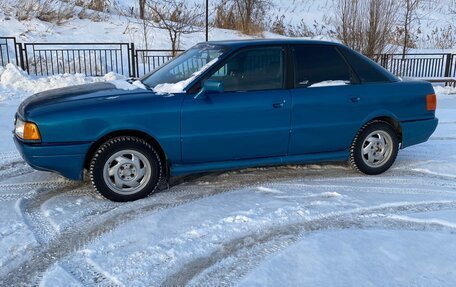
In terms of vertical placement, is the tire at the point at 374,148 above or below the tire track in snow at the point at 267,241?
above

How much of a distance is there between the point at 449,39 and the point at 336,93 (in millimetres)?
23170

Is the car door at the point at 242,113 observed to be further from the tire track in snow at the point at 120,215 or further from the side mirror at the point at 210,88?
the tire track in snow at the point at 120,215

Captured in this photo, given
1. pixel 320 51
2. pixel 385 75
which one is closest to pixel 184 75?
pixel 320 51

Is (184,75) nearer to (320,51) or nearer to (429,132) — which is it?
(320,51)

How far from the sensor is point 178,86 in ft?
15.1

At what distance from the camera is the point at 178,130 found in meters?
4.46

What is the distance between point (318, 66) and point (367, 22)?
9.63 metres

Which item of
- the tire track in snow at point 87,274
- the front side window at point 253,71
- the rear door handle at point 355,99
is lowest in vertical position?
the tire track in snow at point 87,274

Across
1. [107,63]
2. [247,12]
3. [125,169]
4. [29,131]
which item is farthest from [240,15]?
[29,131]

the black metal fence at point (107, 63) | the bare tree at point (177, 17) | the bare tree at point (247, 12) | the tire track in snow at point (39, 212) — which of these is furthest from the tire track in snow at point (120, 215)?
the bare tree at point (247, 12)

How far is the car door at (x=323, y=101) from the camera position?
488cm

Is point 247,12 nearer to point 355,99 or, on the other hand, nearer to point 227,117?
point 355,99

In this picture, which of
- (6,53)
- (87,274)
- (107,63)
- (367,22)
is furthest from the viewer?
(6,53)

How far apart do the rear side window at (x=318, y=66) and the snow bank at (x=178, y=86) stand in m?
0.94
